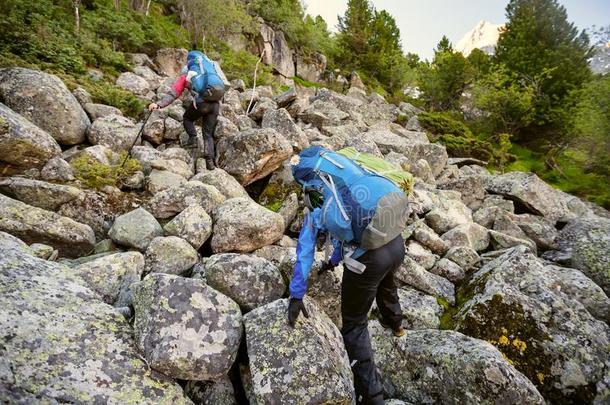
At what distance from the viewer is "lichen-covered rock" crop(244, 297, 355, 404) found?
4410 millimetres

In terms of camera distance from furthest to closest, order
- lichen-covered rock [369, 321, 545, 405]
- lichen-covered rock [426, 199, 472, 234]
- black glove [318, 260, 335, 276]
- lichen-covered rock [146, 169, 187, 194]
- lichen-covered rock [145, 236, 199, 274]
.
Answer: lichen-covered rock [426, 199, 472, 234] → lichen-covered rock [146, 169, 187, 194] → lichen-covered rock [145, 236, 199, 274] → black glove [318, 260, 335, 276] → lichen-covered rock [369, 321, 545, 405]

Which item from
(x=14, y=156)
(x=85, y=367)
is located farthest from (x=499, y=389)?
(x=14, y=156)

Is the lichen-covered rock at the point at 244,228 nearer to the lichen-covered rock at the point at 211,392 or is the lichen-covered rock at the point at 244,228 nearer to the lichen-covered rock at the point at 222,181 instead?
the lichen-covered rock at the point at 222,181

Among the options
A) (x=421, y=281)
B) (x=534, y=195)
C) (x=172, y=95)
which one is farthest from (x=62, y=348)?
(x=534, y=195)

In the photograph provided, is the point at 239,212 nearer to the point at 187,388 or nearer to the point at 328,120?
the point at 187,388

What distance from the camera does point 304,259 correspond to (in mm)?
4828

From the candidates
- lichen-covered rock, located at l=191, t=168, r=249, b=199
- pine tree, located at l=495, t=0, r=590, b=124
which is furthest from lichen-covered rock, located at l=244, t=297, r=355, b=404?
pine tree, located at l=495, t=0, r=590, b=124

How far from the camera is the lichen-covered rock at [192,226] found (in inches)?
285

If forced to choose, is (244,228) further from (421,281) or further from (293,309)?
(421,281)

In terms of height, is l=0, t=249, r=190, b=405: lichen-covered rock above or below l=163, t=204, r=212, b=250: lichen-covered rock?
below

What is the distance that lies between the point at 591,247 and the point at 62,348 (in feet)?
43.3

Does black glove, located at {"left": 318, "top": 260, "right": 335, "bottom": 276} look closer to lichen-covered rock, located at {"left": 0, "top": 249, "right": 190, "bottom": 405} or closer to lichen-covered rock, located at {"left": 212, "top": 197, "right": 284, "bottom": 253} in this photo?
lichen-covered rock, located at {"left": 212, "top": 197, "right": 284, "bottom": 253}

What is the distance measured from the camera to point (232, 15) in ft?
107

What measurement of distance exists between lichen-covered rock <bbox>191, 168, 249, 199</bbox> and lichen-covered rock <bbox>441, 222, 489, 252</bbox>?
672cm
